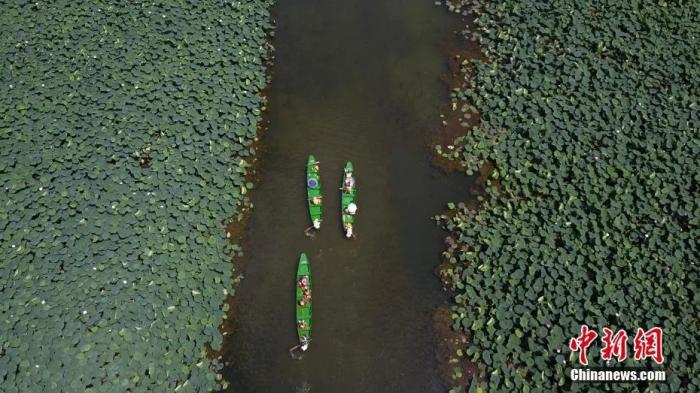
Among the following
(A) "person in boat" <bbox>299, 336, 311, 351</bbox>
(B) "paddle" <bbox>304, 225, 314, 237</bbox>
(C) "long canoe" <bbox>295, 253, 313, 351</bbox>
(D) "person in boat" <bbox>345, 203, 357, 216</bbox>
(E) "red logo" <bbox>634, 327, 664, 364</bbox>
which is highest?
(D) "person in boat" <bbox>345, 203, 357, 216</bbox>

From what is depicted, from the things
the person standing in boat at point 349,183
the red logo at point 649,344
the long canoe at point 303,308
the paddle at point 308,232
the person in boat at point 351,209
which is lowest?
the red logo at point 649,344

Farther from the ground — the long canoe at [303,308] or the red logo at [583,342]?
the long canoe at [303,308]

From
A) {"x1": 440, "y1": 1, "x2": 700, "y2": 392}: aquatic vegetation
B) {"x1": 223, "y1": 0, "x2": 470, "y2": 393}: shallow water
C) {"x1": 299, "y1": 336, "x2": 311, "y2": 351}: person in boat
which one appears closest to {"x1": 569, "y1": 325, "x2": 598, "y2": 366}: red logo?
{"x1": 440, "y1": 1, "x2": 700, "y2": 392}: aquatic vegetation

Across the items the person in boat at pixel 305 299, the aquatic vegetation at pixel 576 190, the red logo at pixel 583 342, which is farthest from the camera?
the person in boat at pixel 305 299

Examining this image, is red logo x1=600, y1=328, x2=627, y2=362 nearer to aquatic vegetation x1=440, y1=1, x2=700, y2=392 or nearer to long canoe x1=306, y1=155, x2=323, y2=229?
aquatic vegetation x1=440, y1=1, x2=700, y2=392

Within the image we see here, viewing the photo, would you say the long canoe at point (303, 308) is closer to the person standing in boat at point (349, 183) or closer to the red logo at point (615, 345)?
the person standing in boat at point (349, 183)

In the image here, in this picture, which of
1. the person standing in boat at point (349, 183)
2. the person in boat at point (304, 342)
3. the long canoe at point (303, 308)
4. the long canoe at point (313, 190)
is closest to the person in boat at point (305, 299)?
the long canoe at point (303, 308)

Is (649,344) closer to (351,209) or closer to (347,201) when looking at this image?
(351,209)
